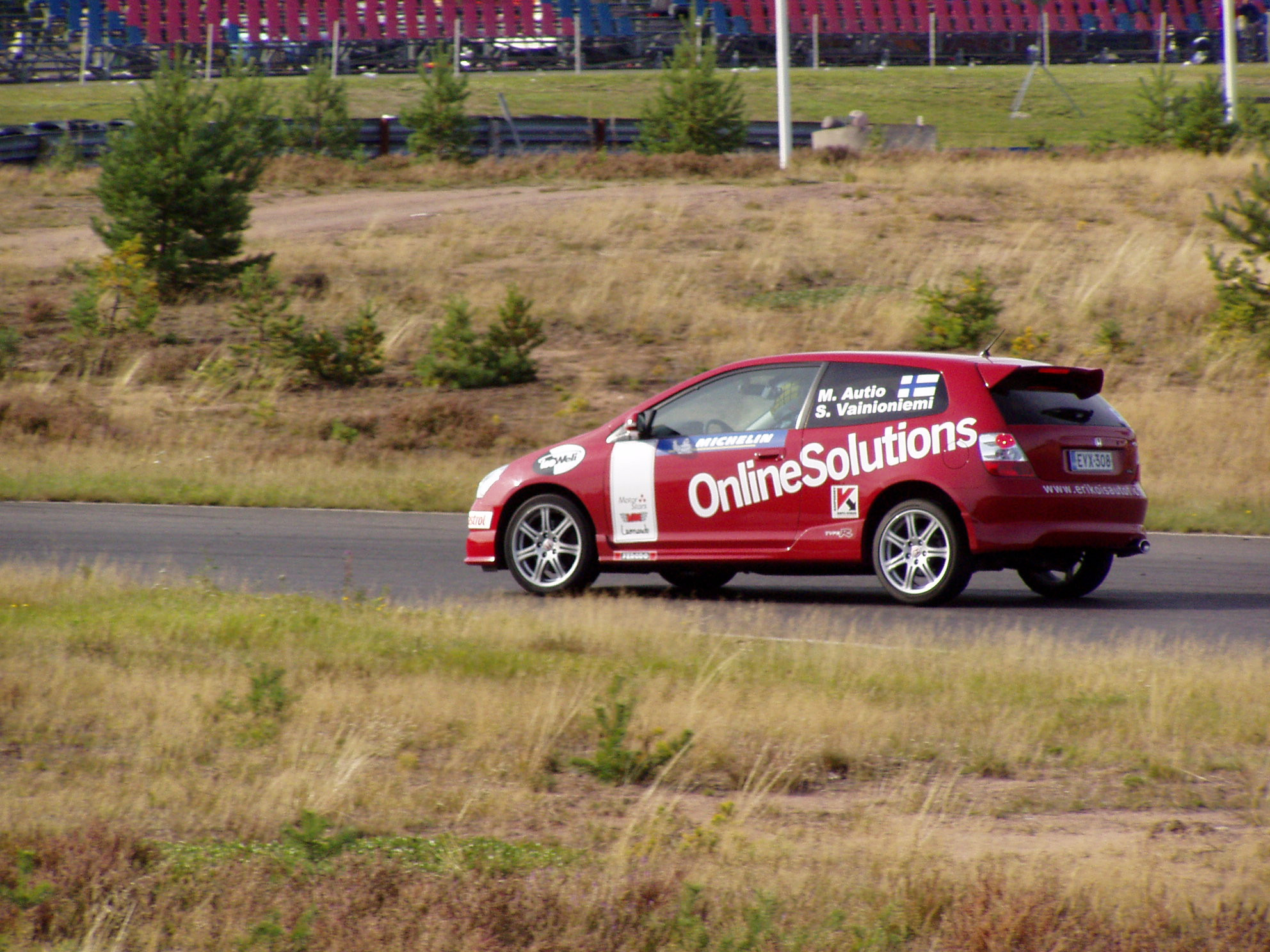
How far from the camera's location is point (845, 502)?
33.4 ft

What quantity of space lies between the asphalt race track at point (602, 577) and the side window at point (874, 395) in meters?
1.28

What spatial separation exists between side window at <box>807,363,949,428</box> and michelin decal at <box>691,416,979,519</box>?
0.12 m

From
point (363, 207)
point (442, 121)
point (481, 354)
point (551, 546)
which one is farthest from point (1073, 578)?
point (442, 121)

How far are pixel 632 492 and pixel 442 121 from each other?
3492 cm

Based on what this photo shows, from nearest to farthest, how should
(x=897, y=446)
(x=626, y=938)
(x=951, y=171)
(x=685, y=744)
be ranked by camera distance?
(x=626, y=938)
(x=685, y=744)
(x=897, y=446)
(x=951, y=171)

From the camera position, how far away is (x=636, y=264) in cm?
3062

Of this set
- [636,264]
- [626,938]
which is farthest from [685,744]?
[636,264]

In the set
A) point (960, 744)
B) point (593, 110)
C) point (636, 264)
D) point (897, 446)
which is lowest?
point (960, 744)

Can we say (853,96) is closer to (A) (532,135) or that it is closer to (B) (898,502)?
(A) (532,135)

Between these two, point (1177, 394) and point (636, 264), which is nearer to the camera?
point (1177, 394)

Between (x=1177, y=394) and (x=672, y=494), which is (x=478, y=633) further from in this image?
(x=1177, y=394)

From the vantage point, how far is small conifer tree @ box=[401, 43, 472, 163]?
43500mm

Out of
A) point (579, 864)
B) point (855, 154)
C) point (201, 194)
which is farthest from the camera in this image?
point (855, 154)

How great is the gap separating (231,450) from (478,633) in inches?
536
